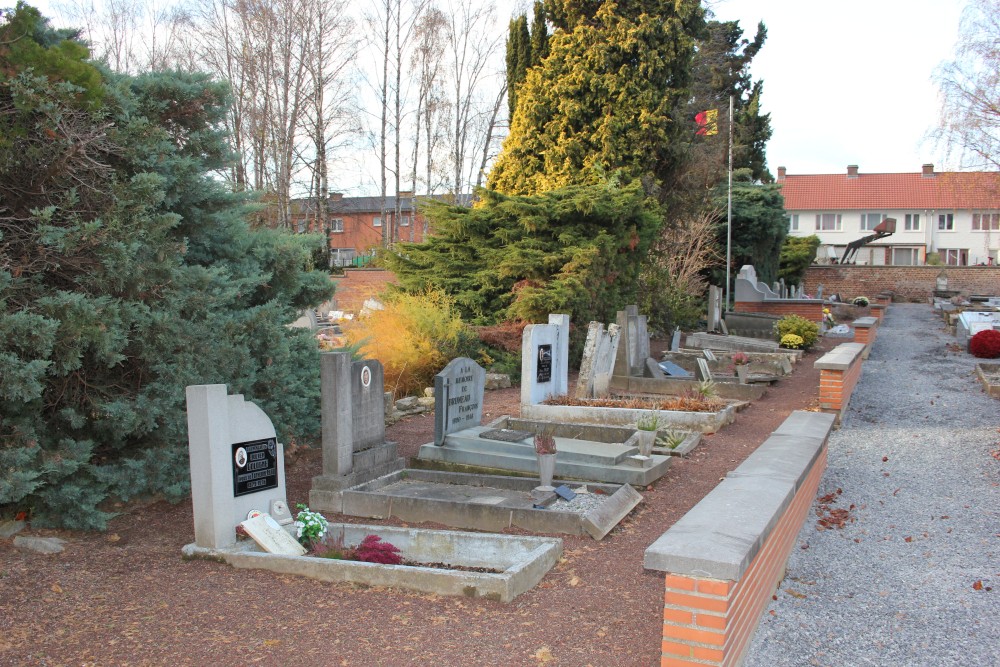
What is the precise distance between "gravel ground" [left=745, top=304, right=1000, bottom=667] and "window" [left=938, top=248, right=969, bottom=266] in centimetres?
5264

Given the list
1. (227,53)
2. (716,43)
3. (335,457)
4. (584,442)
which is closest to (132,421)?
(335,457)

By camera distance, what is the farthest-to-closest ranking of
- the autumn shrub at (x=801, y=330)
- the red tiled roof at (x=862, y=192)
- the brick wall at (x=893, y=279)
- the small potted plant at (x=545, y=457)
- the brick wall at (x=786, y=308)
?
1. the red tiled roof at (x=862, y=192)
2. the brick wall at (x=893, y=279)
3. the brick wall at (x=786, y=308)
4. the autumn shrub at (x=801, y=330)
5. the small potted plant at (x=545, y=457)

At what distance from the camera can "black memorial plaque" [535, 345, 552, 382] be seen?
419 inches

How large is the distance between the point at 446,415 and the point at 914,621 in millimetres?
4821

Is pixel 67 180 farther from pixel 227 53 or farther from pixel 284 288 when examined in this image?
pixel 227 53

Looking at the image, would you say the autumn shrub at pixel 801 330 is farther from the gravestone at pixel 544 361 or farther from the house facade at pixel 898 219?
the house facade at pixel 898 219

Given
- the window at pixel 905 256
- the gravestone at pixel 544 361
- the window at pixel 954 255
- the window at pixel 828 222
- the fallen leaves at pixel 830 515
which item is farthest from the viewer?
the window at pixel 828 222

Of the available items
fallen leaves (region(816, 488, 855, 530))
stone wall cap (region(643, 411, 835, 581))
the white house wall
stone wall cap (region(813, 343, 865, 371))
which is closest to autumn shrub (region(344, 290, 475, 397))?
stone wall cap (region(813, 343, 865, 371))

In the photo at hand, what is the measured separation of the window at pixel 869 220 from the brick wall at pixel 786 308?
3673cm

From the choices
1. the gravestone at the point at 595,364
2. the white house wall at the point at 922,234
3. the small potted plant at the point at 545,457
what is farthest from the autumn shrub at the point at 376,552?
the white house wall at the point at 922,234

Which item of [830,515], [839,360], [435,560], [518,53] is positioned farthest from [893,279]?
[435,560]

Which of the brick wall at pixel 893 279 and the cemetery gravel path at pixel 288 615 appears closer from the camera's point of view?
the cemetery gravel path at pixel 288 615

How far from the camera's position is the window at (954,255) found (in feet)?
185

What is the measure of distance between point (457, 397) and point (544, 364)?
8.62ft
